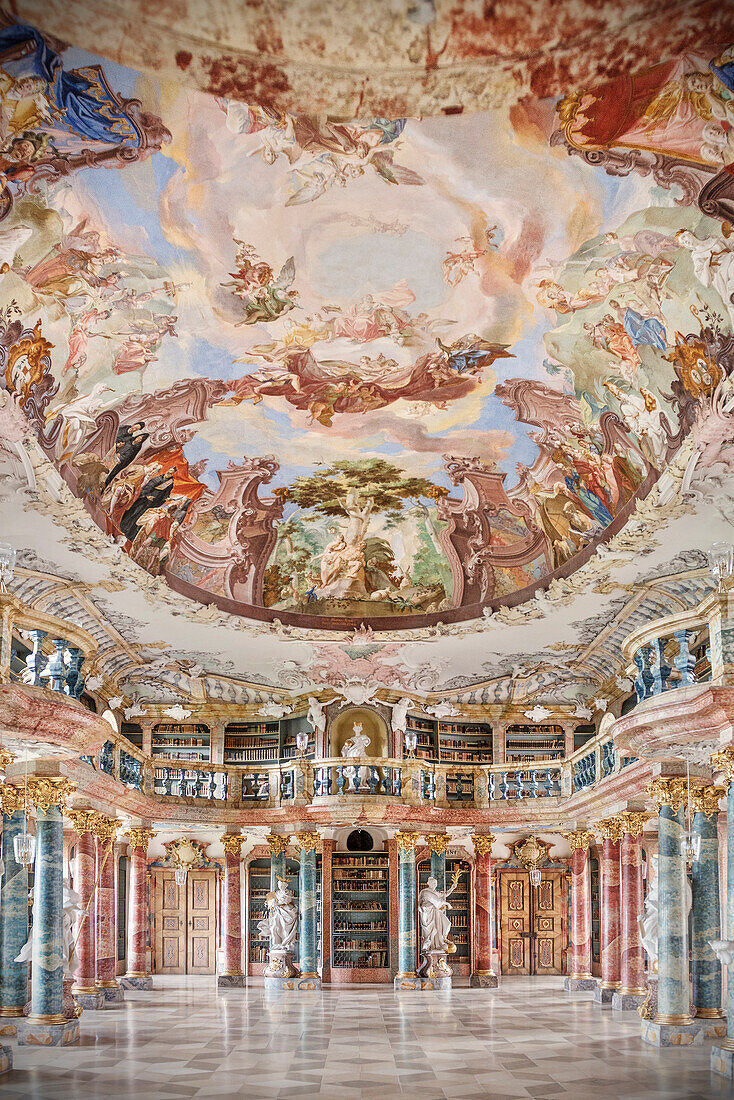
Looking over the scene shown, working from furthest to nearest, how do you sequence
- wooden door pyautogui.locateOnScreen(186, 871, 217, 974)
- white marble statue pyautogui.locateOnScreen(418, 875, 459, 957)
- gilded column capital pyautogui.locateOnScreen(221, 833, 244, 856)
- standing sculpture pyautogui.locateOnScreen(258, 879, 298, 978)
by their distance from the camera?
wooden door pyautogui.locateOnScreen(186, 871, 217, 974), gilded column capital pyautogui.locateOnScreen(221, 833, 244, 856), white marble statue pyautogui.locateOnScreen(418, 875, 459, 957), standing sculpture pyautogui.locateOnScreen(258, 879, 298, 978)

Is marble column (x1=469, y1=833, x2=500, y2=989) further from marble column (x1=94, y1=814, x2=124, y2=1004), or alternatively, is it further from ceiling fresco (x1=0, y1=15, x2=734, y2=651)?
ceiling fresco (x1=0, y1=15, x2=734, y2=651)

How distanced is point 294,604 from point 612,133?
55.7ft

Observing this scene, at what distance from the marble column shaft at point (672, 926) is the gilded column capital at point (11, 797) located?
37.9 feet

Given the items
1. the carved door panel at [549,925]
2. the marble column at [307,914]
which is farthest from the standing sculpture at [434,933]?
the carved door panel at [549,925]

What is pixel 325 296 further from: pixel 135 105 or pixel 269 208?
pixel 135 105

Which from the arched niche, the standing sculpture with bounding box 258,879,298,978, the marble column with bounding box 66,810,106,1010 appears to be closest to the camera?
the marble column with bounding box 66,810,106,1010

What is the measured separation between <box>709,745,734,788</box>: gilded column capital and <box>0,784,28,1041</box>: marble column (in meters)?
12.0

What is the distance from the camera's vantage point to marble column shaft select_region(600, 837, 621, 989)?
2639 cm

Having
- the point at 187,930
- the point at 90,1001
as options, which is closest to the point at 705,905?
the point at 90,1001

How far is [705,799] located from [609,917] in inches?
350

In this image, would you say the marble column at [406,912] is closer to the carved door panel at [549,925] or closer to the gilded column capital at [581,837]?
the gilded column capital at [581,837]

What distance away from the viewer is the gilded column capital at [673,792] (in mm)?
19141

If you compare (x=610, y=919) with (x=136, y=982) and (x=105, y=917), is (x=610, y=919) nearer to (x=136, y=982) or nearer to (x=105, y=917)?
(x=105, y=917)

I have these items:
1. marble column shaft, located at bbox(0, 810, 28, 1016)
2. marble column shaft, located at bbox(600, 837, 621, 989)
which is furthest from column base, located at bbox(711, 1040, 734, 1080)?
marble column shaft, located at bbox(0, 810, 28, 1016)
